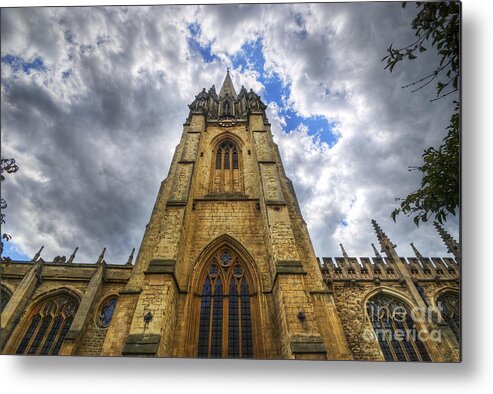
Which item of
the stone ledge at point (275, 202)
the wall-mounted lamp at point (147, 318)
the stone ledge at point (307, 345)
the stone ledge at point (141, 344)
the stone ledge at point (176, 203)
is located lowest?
the stone ledge at point (307, 345)

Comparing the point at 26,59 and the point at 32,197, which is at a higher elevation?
the point at 26,59

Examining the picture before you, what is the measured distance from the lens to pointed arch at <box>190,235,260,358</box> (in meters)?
6.03

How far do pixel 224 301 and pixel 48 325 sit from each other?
5673mm

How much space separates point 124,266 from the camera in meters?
9.32

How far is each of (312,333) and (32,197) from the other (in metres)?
5.23

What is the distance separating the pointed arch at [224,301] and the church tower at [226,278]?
2 cm

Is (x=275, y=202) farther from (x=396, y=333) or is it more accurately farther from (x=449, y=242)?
(x=449, y=242)

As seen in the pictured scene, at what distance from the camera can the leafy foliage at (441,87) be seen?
3646mm

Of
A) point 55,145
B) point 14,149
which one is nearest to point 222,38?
point 55,145

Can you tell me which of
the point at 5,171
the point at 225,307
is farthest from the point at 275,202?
the point at 5,171

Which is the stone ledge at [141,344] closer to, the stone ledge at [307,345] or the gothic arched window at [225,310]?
the gothic arched window at [225,310]

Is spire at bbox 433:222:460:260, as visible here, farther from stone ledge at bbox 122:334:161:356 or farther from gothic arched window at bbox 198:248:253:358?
stone ledge at bbox 122:334:161:356

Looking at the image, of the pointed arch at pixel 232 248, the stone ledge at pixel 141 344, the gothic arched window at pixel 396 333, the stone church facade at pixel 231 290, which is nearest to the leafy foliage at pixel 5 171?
the stone church facade at pixel 231 290

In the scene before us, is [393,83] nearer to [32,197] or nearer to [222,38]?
[222,38]
